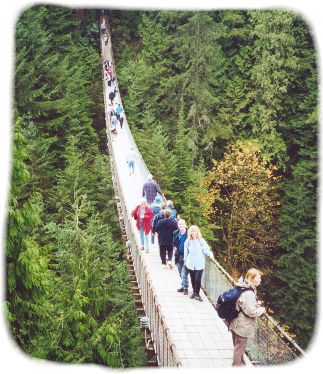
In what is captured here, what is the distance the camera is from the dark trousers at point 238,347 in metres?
5.80

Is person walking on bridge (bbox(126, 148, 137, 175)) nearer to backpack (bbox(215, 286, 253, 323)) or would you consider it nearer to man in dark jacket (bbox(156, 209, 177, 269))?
man in dark jacket (bbox(156, 209, 177, 269))

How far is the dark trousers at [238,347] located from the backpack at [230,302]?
30 centimetres

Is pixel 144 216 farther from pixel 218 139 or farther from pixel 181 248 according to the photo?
pixel 218 139

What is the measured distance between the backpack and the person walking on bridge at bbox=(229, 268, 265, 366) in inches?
1.5

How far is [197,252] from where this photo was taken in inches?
301

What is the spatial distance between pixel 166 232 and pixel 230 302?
3772mm

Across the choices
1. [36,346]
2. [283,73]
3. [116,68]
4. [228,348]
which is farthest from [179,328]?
[116,68]

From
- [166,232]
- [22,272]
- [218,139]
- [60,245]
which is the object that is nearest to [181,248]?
[166,232]

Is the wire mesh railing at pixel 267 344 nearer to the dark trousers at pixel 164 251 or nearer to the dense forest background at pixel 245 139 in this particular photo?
the dark trousers at pixel 164 251

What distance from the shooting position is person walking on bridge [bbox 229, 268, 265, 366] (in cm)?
544

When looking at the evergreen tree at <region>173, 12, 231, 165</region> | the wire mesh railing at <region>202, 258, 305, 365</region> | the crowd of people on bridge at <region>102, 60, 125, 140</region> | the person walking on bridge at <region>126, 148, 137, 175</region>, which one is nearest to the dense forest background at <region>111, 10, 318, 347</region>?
the evergreen tree at <region>173, 12, 231, 165</region>

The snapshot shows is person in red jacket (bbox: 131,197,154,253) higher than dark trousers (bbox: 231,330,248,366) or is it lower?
higher

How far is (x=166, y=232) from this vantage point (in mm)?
9242

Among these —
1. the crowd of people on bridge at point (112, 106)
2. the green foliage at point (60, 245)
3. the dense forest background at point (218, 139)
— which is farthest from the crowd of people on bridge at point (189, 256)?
the crowd of people on bridge at point (112, 106)
